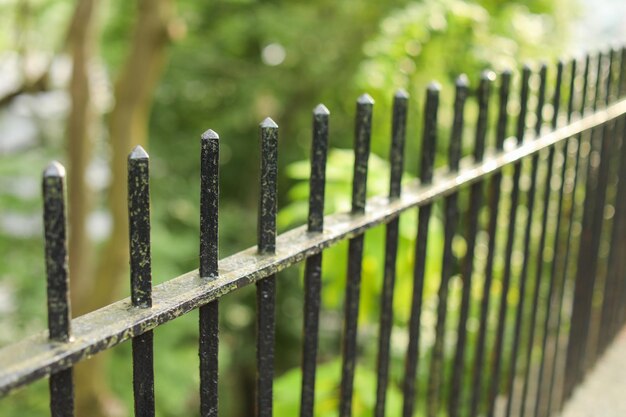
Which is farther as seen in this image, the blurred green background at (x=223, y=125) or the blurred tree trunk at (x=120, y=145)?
the blurred tree trunk at (x=120, y=145)

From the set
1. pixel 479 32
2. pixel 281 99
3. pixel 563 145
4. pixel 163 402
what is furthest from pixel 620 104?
pixel 281 99

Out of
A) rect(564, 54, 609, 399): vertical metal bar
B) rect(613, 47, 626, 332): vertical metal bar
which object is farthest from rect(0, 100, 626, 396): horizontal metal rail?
rect(613, 47, 626, 332): vertical metal bar

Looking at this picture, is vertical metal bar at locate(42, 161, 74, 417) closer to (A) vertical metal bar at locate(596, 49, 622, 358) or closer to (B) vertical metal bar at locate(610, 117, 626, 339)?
(A) vertical metal bar at locate(596, 49, 622, 358)

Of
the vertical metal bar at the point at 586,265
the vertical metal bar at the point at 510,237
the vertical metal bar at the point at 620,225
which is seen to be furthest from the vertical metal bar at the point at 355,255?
the vertical metal bar at the point at 620,225

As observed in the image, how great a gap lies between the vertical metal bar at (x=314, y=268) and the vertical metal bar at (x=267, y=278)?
0.44ft

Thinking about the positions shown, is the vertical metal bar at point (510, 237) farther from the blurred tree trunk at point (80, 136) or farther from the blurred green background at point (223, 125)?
the blurred tree trunk at point (80, 136)

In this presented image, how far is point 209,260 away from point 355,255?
52 cm

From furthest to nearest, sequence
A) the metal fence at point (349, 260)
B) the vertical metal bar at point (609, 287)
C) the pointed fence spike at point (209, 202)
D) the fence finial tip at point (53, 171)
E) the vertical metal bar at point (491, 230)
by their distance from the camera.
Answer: the vertical metal bar at point (609, 287) < the vertical metal bar at point (491, 230) < the pointed fence spike at point (209, 202) < the metal fence at point (349, 260) < the fence finial tip at point (53, 171)

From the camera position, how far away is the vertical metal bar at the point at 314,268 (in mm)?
1513

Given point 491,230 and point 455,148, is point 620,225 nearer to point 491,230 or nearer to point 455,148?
point 491,230

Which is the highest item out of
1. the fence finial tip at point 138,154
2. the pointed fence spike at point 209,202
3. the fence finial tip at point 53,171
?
the fence finial tip at point 53,171

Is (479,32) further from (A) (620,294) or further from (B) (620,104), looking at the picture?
(A) (620,294)

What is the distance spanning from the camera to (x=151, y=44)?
20.6 ft

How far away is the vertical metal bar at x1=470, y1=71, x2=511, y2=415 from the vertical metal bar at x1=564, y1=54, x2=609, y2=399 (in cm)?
100
